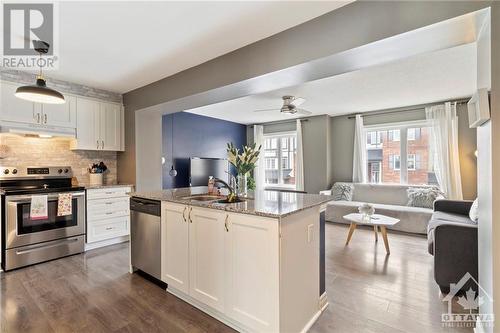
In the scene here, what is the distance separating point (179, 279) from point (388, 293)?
2088 mm

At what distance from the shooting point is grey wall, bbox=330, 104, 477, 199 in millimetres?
4648

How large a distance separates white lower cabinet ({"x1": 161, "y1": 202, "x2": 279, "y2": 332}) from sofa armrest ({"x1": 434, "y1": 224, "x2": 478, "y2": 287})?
187cm

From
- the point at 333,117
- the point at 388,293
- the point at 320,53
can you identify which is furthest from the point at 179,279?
the point at 333,117

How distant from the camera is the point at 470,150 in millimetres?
4660

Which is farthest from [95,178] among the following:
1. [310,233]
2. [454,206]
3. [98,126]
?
[454,206]

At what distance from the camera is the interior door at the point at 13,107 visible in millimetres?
3111

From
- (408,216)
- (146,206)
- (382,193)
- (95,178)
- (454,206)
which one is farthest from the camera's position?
(382,193)

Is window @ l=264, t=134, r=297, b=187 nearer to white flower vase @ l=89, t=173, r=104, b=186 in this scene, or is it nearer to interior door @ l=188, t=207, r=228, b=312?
white flower vase @ l=89, t=173, r=104, b=186

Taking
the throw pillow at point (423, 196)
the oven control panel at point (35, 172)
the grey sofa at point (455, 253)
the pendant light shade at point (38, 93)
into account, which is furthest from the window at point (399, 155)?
the oven control panel at point (35, 172)

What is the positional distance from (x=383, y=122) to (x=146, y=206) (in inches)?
214

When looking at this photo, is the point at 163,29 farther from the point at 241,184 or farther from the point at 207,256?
the point at 207,256

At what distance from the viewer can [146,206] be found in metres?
2.65

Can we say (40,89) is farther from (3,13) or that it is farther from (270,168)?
(270,168)

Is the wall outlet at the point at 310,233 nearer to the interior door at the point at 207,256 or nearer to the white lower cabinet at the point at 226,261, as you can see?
the white lower cabinet at the point at 226,261
